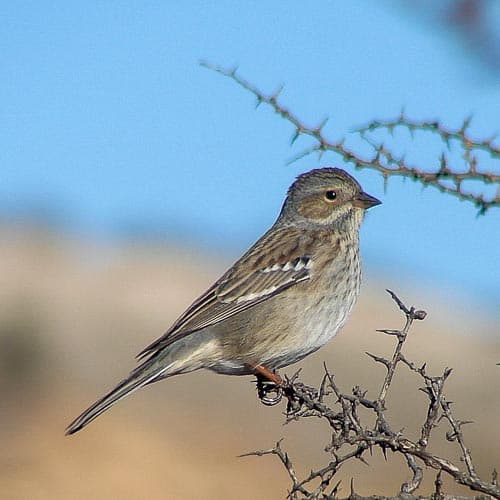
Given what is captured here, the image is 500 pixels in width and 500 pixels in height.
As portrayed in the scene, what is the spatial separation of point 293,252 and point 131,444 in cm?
866

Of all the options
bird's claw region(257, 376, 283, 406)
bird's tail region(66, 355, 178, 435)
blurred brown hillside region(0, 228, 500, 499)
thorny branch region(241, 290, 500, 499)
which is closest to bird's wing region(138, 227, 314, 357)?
bird's tail region(66, 355, 178, 435)

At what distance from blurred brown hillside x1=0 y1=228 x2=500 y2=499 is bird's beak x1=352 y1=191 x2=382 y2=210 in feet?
21.8

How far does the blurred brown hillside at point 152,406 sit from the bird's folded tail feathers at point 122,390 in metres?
7.16

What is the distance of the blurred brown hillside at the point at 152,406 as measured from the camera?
51.8ft

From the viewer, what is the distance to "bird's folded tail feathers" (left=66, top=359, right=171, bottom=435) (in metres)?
7.24

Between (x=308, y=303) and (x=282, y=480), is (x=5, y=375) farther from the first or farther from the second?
(x=308, y=303)

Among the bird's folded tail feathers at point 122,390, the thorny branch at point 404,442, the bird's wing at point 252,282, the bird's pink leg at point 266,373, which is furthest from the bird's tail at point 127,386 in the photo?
the thorny branch at point 404,442

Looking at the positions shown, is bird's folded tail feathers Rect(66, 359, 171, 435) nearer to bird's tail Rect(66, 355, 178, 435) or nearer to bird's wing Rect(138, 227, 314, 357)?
bird's tail Rect(66, 355, 178, 435)

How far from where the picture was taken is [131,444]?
16906mm

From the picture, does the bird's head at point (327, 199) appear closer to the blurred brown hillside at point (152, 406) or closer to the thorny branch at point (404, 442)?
the thorny branch at point (404, 442)

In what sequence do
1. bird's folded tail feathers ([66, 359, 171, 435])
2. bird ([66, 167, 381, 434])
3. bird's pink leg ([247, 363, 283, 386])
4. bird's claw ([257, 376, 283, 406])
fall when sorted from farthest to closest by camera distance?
bird ([66, 167, 381, 434]) < bird's pink leg ([247, 363, 283, 386]) < bird's claw ([257, 376, 283, 406]) < bird's folded tail feathers ([66, 359, 171, 435])

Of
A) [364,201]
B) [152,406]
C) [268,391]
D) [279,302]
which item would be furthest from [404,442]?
[152,406]

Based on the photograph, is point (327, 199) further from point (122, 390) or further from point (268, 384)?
point (122, 390)

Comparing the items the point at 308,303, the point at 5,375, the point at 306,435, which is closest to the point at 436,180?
the point at 308,303
